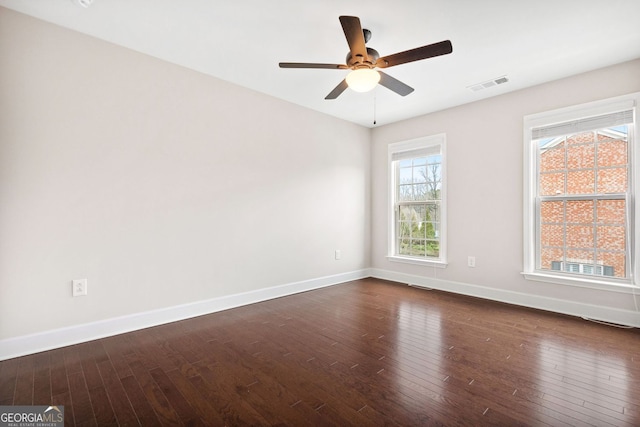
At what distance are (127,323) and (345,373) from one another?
2.07 meters

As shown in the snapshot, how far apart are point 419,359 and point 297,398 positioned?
1009 mm

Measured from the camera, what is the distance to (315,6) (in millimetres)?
2197

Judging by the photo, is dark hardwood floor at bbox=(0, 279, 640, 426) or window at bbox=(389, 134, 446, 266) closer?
dark hardwood floor at bbox=(0, 279, 640, 426)

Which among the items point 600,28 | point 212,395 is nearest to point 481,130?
point 600,28

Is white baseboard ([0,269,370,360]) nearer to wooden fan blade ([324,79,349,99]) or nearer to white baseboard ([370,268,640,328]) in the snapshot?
white baseboard ([370,268,640,328])

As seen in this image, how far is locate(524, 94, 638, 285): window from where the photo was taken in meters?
3.02

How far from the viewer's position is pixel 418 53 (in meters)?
2.16

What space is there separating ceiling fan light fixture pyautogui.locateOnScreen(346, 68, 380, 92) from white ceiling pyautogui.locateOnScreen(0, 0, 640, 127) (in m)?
0.41

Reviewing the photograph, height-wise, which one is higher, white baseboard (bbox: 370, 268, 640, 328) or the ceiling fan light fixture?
the ceiling fan light fixture

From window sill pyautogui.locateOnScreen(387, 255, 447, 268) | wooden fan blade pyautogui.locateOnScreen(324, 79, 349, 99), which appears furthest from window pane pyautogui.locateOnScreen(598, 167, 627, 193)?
wooden fan blade pyautogui.locateOnScreen(324, 79, 349, 99)

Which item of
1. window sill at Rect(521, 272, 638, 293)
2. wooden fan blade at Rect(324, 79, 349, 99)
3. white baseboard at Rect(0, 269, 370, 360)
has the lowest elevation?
white baseboard at Rect(0, 269, 370, 360)

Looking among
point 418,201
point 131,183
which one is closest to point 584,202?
point 418,201

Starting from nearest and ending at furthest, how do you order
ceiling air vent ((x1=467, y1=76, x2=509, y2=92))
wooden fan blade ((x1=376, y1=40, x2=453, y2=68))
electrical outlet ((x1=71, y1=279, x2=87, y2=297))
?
wooden fan blade ((x1=376, y1=40, x2=453, y2=68)) → electrical outlet ((x1=71, y1=279, x2=87, y2=297)) → ceiling air vent ((x1=467, y1=76, x2=509, y2=92))

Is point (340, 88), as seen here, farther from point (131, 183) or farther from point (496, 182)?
point (496, 182)
